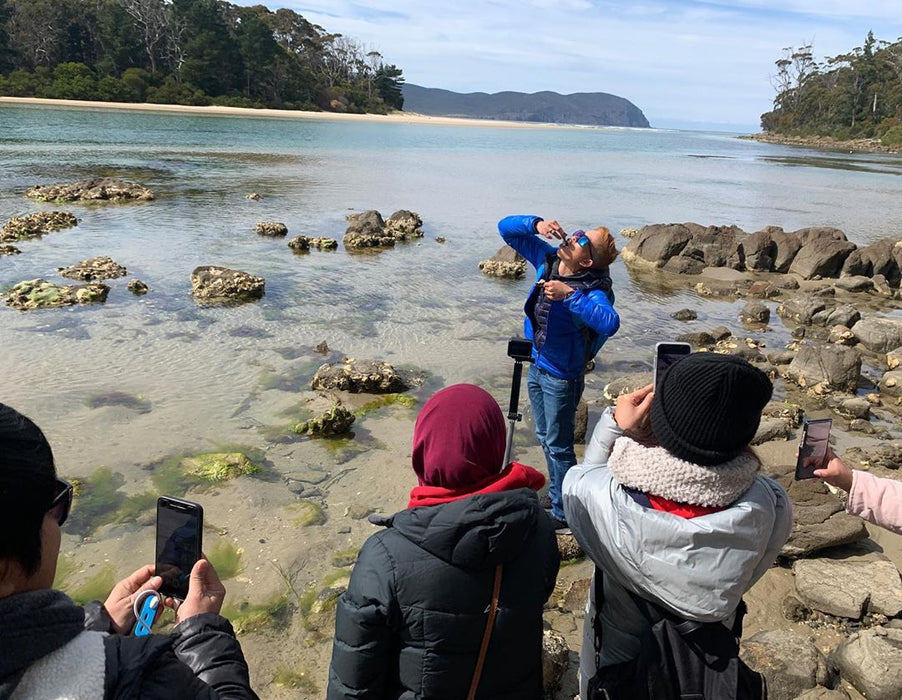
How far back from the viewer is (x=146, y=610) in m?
2.01

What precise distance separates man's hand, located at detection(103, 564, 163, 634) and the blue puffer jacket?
115 inches

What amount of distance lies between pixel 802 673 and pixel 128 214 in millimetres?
19776

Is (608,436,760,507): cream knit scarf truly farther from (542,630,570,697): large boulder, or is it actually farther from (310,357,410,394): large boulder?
(310,357,410,394): large boulder

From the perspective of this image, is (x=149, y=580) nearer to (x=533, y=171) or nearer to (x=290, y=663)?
(x=290, y=663)

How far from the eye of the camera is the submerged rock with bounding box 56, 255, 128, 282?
11711 mm

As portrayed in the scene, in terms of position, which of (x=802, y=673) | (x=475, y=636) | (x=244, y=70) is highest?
(x=244, y=70)

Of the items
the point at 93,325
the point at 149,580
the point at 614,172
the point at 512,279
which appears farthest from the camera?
the point at 614,172

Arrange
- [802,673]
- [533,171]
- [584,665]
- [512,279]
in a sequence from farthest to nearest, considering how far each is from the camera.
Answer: [533,171], [512,279], [802,673], [584,665]

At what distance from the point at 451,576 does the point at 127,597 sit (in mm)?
1021

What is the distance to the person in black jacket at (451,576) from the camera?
2021 mm

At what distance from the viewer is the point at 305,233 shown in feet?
58.6

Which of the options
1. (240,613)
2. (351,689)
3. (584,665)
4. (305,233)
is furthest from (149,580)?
(305,233)

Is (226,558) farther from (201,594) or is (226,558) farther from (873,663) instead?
(873,663)

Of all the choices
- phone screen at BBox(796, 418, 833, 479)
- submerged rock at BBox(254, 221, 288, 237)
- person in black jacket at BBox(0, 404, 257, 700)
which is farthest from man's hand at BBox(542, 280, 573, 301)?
submerged rock at BBox(254, 221, 288, 237)
